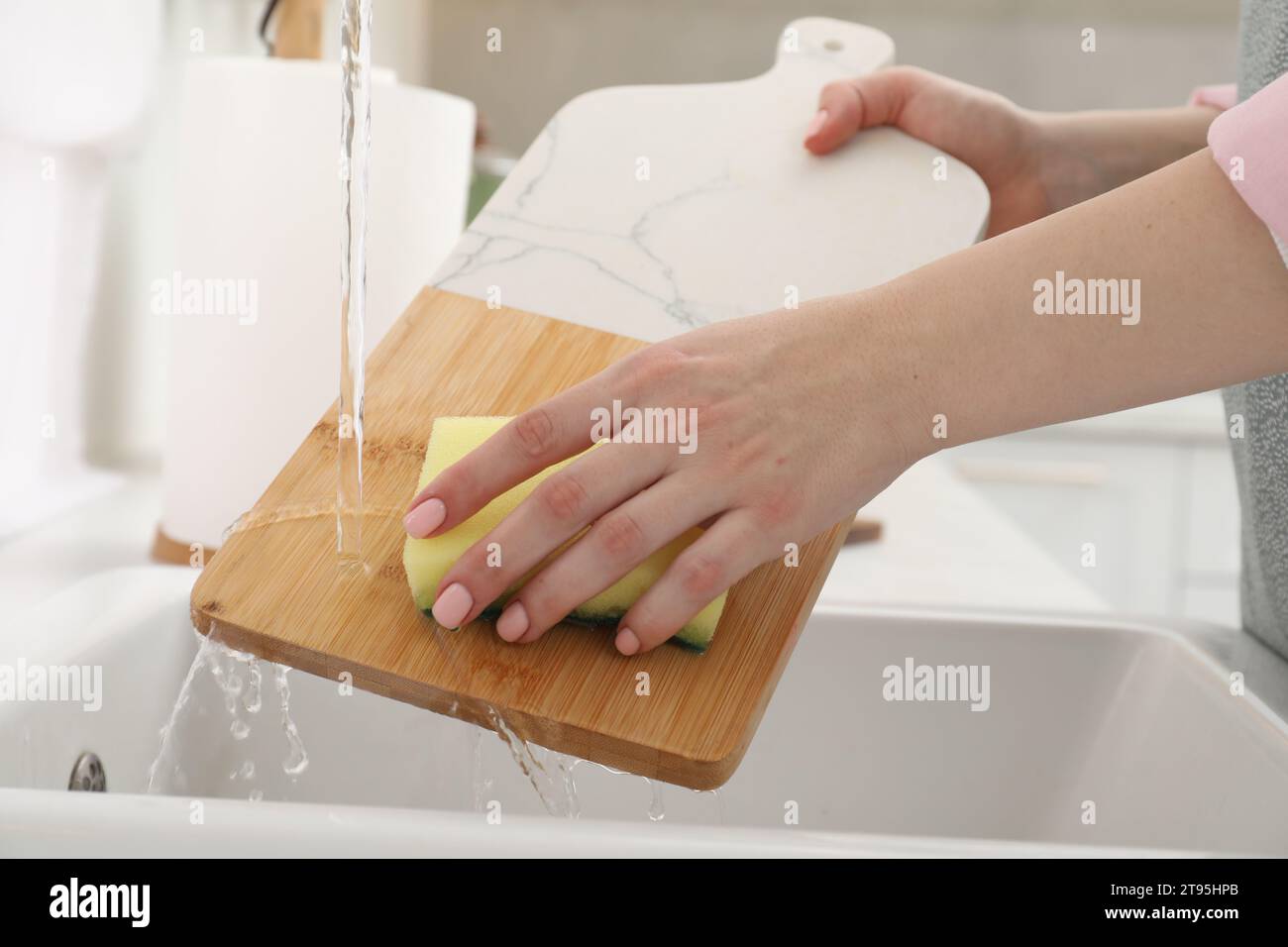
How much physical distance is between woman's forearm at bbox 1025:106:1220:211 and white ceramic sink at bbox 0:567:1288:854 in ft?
1.22

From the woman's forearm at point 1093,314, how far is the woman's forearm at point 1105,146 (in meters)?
0.47

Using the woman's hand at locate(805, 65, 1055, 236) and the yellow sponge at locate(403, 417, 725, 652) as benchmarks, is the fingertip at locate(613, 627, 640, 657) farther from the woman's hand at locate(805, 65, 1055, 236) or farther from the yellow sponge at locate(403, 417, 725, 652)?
the woman's hand at locate(805, 65, 1055, 236)

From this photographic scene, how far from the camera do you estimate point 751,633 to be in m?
0.53

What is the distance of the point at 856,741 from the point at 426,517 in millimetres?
330

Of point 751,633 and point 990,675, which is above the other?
point 751,633

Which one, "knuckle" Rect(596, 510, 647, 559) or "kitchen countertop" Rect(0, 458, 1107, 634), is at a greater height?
"knuckle" Rect(596, 510, 647, 559)

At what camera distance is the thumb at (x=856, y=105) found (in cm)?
78

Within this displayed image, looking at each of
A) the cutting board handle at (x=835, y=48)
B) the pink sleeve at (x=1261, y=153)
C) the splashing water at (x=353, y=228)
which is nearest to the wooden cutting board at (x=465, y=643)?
the splashing water at (x=353, y=228)

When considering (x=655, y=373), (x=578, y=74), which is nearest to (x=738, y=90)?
(x=655, y=373)

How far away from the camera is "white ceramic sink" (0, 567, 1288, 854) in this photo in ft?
1.93

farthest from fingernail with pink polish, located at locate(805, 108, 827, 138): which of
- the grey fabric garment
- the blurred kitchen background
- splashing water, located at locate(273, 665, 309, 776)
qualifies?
the blurred kitchen background

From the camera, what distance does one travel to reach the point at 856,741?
709 millimetres

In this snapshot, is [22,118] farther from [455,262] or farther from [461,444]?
[461,444]

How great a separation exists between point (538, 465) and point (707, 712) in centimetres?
12
